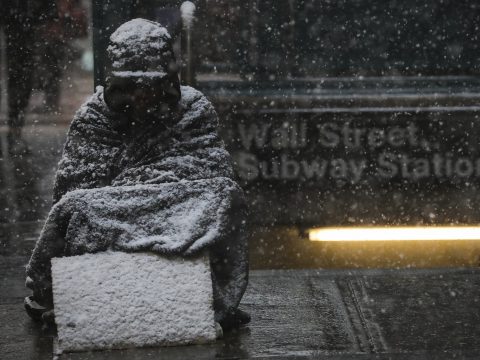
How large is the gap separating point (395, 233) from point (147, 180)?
3412 mm

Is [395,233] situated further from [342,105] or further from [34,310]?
[34,310]

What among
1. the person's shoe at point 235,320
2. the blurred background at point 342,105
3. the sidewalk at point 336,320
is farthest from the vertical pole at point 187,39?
the person's shoe at point 235,320

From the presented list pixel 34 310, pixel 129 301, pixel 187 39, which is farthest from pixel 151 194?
pixel 187 39

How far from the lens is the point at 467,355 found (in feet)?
14.6

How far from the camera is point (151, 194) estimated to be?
4699 millimetres

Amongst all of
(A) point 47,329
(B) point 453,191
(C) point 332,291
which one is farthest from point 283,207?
(A) point 47,329

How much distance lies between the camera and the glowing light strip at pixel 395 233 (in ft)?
25.1

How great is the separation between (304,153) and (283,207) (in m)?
0.49

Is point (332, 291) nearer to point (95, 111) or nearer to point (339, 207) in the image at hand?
point (95, 111)

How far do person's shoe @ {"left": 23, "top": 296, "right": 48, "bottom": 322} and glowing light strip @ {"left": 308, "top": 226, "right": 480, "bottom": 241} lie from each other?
117 inches

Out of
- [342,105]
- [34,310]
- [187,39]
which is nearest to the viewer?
[34,310]

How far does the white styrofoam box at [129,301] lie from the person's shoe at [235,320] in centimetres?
23

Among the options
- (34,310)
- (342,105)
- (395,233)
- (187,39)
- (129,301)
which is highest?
(187,39)

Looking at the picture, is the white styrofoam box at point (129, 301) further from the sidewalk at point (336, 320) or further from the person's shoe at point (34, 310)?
the person's shoe at point (34, 310)
